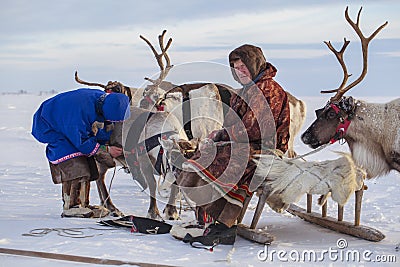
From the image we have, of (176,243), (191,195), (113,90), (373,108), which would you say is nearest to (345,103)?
(373,108)

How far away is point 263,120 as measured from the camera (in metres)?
4.64

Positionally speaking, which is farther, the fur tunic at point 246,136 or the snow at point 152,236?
the fur tunic at point 246,136

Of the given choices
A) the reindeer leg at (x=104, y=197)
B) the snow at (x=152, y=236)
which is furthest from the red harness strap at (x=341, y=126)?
the reindeer leg at (x=104, y=197)

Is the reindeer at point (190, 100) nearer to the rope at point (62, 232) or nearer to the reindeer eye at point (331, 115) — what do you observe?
the reindeer eye at point (331, 115)

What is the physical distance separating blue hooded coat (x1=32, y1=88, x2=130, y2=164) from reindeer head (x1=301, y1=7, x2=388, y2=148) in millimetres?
1590

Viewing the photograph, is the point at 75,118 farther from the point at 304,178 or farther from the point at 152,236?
the point at 304,178

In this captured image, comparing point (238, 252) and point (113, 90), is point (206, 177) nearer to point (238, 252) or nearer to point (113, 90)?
point (238, 252)

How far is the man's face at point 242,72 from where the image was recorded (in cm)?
472

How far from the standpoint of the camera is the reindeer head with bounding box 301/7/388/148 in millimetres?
4809

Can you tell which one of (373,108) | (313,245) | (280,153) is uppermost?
(373,108)

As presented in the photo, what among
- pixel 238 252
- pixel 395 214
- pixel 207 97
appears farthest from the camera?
pixel 207 97

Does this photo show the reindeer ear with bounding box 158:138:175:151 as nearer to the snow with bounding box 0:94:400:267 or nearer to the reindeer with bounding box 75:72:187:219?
the reindeer with bounding box 75:72:187:219

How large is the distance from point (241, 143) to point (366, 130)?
39.1 inches

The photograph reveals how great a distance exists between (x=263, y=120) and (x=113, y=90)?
2139mm
